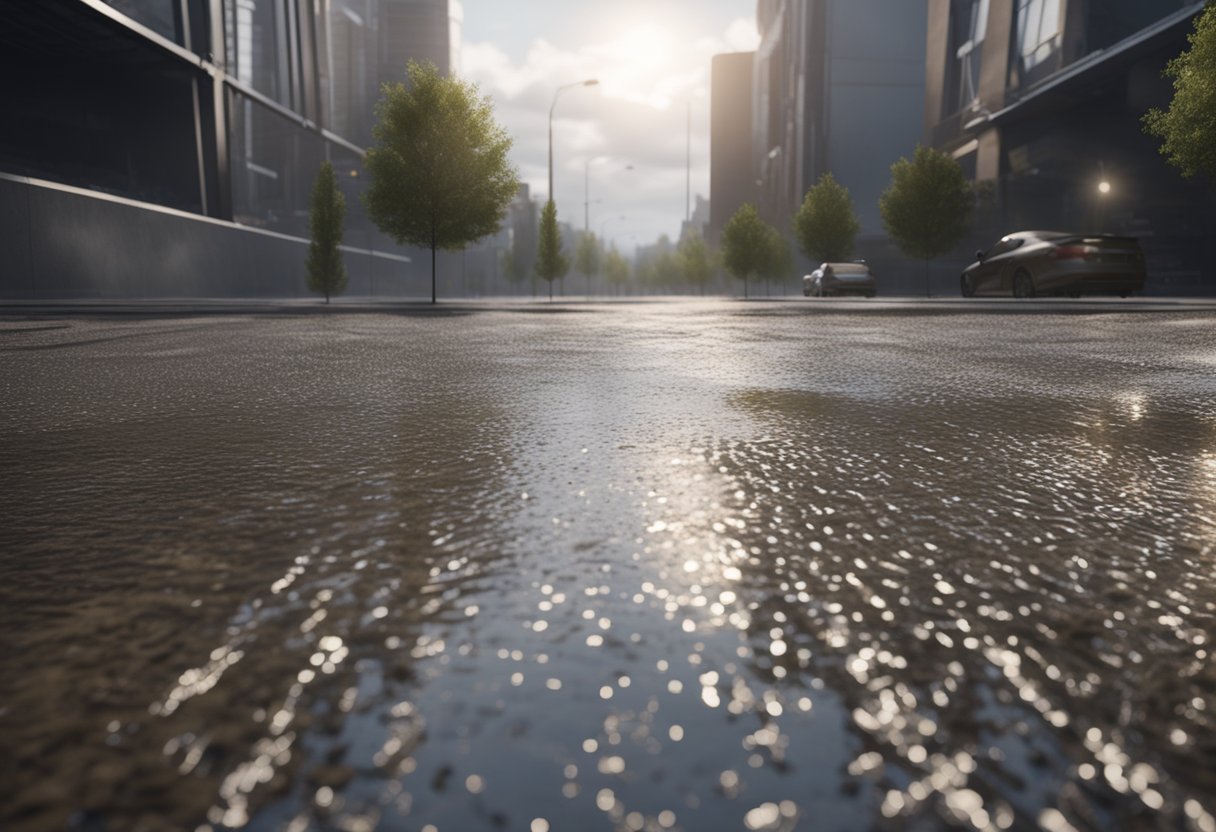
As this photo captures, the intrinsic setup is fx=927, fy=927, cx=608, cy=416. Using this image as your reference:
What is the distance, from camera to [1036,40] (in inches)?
1490

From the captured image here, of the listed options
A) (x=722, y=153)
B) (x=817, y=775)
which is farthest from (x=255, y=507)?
(x=722, y=153)

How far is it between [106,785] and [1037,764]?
81 cm

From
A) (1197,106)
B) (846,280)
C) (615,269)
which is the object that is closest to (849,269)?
(846,280)

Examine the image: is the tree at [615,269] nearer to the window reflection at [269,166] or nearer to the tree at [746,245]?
the tree at [746,245]

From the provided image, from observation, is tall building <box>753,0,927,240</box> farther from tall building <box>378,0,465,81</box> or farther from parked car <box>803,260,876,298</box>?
parked car <box>803,260,876,298</box>

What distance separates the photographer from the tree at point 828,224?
4884 centimetres

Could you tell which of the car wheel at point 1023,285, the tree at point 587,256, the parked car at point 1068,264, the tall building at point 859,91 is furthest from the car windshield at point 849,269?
the tree at point 587,256

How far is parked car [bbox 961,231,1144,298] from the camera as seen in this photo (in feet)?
59.6

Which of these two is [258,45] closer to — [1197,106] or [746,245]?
[746,245]

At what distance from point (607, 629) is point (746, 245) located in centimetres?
5874

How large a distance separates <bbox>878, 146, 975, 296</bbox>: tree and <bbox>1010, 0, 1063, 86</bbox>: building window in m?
4.71

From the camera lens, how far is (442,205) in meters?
28.8

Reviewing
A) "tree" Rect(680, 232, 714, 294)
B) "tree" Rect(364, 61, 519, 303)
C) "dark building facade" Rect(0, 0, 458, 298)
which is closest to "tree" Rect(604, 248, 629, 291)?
"tree" Rect(680, 232, 714, 294)

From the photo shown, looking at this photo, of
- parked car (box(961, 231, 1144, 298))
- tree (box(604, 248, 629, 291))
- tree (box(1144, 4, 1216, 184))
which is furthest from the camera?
tree (box(604, 248, 629, 291))
